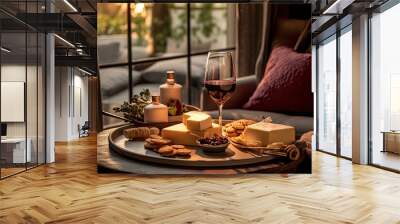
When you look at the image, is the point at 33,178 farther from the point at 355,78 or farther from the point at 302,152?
the point at 355,78

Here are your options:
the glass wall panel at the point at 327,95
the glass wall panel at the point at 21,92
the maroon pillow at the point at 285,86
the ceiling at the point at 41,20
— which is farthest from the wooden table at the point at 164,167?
the glass wall panel at the point at 327,95

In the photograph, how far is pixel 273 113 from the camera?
14.4ft

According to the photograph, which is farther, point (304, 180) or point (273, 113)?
point (304, 180)

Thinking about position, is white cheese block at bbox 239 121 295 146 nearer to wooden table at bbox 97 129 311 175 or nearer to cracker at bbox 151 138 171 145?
wooden table at bbox 97 129 311 175

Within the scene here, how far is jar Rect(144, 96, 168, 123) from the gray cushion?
62cm

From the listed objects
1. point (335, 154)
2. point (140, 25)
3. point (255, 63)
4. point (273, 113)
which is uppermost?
point (140, 25)

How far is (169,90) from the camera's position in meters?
4.24

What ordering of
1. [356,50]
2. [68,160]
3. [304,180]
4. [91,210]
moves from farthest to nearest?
[68,160], [356,50], [304,180], [91,210]

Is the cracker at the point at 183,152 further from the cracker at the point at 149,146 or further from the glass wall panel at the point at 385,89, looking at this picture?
the glass wall panel at the point at 385,89

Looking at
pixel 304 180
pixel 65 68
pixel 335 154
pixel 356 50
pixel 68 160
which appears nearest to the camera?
pixel 304 180

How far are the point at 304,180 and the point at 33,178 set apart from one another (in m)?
3.43

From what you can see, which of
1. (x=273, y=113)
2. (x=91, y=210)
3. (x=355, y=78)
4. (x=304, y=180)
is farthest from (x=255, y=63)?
(x=355, y=78)

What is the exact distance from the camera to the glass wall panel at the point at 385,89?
599cm

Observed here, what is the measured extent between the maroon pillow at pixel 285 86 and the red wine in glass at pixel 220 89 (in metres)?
0.25
